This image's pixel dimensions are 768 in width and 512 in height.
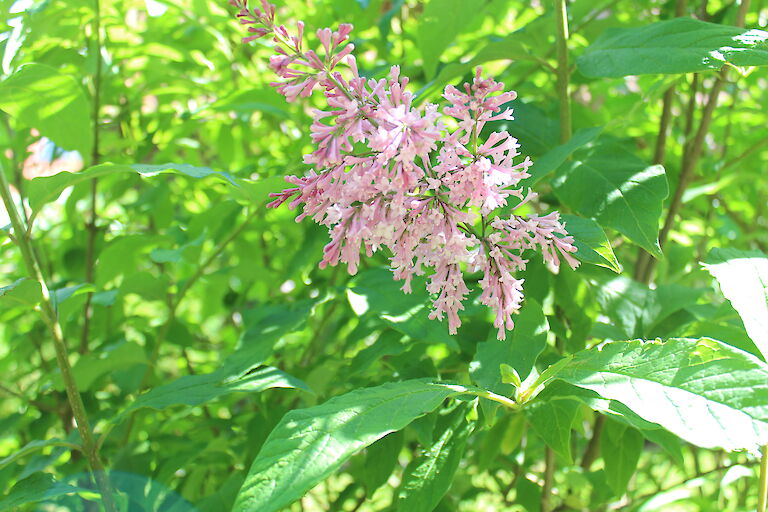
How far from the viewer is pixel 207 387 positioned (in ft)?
3.21

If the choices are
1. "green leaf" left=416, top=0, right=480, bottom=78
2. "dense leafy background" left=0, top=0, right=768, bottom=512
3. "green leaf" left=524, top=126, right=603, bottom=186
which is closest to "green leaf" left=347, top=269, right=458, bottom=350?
"dense leafy background" left=0, top=0, right=768, bottom=512

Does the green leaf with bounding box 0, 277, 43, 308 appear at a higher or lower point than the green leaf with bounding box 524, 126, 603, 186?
lower

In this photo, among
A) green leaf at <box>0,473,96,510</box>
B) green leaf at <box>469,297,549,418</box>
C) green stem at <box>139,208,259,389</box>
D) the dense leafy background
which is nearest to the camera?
the dense leafy background

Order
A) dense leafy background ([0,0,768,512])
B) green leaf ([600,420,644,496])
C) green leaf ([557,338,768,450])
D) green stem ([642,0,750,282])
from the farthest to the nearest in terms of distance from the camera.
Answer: green stem ([642,0,750,282]) → green leaf ([600,420,644,496]) → dense leafy background ([0,0,768,512]) → green leaf ([557,338,768,450])

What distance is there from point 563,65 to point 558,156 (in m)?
0.21

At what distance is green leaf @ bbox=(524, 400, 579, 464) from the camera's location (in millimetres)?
861

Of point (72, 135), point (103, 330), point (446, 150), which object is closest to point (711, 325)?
point (446, 150)

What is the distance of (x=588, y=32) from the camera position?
1.37m

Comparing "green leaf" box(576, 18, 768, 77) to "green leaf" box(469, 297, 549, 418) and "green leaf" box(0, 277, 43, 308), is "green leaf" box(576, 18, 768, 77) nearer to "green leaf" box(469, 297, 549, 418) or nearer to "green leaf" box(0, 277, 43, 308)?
"green leaf" box(469, 297, 549, 418)

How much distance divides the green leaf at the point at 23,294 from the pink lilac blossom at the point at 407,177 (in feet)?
1.30

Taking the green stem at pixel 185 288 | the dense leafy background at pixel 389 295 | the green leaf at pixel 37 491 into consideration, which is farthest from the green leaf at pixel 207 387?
the green stem at pixel 185 288

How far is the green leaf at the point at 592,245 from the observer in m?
0.76

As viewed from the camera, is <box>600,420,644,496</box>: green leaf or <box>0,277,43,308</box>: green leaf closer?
<box>0,277,43,308</box>: green leaf

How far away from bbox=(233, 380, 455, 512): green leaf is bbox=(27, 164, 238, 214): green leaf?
335mm
